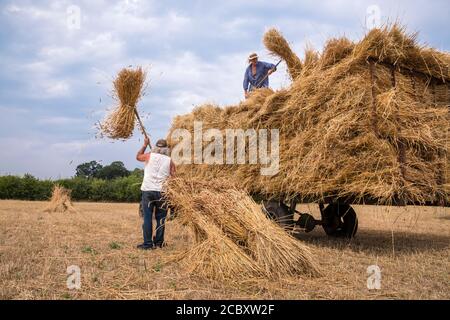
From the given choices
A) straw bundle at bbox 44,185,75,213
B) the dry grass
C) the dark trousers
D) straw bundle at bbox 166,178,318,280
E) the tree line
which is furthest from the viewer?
the tree line

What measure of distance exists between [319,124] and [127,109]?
308 cm

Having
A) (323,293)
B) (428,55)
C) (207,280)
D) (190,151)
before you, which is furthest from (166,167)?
(428,55)

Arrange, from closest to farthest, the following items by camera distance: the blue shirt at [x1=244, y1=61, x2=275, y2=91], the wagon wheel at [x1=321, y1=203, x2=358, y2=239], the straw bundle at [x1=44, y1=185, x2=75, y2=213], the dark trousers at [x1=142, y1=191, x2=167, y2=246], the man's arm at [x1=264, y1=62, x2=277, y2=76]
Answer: the dark trousers at [x1=142, y1=191, x2=167, y2=246] → the man's arm at [x1=264, y1=62, x2=277, y2=76] → the wagon wheel at [x1=321, y1=203, x2=358, y2=239] → the blue shirt at [x1=244, y1=61, x2=275, y2=91] → the straw bundle at [x1=44, y1=185, x2=75, y2=213]

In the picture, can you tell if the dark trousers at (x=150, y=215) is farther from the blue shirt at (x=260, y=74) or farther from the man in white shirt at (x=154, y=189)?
the blue shirt at (x=260, y=74)

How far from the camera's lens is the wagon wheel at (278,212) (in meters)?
6.65

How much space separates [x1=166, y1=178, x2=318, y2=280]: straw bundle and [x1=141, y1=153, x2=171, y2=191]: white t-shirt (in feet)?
2.83

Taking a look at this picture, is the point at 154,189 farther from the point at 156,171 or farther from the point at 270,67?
the point at 270,67

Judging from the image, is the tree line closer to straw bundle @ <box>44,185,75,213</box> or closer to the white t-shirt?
straw bundle @ <box>44,185,75,213</box>

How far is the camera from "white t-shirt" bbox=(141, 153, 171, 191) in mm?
6418

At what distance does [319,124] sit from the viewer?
5.95 meters

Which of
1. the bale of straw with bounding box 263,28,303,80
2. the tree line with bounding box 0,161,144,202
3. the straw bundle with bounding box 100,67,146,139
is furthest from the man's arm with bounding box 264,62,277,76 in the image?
the tree line with bounding box 0,161,144,202

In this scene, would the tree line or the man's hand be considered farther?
the tree line

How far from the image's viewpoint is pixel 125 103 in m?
7.04

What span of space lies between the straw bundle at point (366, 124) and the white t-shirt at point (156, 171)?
139 centimetres
